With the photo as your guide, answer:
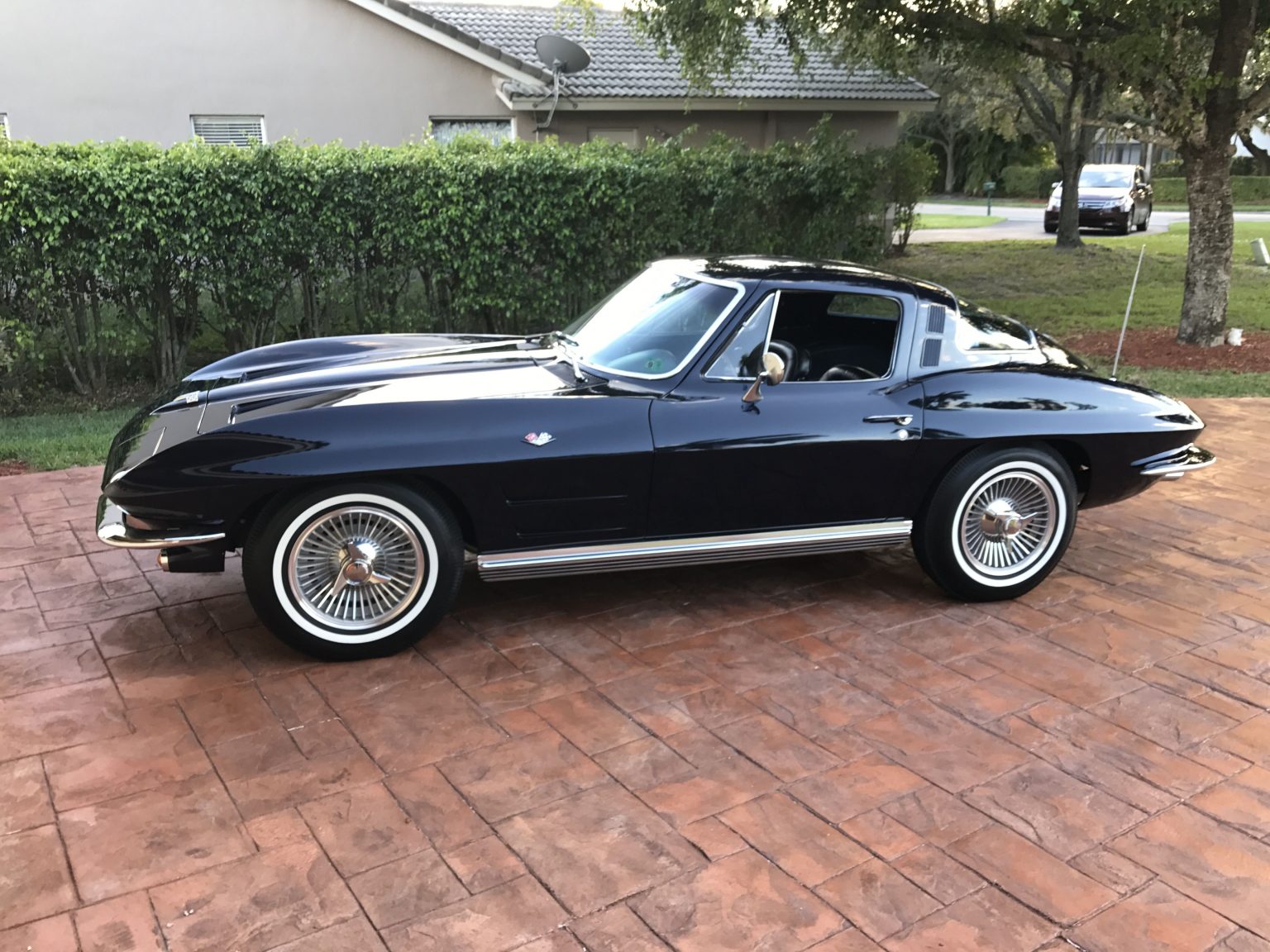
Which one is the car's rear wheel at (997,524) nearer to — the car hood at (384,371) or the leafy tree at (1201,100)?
the car hood at (384,371)

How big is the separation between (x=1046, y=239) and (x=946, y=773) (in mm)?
20895

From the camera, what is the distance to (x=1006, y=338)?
15.8ft

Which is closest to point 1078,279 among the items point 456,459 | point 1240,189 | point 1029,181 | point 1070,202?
point 1070,202

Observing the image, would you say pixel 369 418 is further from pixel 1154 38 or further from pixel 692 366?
pixel 1154 38

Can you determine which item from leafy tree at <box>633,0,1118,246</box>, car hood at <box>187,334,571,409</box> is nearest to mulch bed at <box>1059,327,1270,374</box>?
leafy tree at <box>633,0,1118,246</box>

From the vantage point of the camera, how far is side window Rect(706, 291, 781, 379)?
14.0 ft

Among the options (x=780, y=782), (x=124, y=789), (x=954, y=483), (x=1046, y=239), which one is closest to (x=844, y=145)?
(x=954, y=483)

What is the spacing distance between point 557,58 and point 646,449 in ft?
35.8

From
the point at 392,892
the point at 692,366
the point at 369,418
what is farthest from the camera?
the point at 692,366

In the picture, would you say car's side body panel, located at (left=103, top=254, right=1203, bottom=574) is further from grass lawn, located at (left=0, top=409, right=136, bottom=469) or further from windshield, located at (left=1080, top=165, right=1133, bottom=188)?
windshield, located at (left=1080, top=165, right=1133, bottom=188)

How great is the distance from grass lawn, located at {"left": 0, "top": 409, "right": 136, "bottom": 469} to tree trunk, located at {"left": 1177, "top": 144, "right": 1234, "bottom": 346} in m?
10.0

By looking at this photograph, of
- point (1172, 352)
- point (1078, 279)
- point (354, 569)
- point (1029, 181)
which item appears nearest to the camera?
point (354, 569)

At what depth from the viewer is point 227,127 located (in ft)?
43.8

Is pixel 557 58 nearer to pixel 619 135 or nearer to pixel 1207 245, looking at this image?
pixel 619 135
